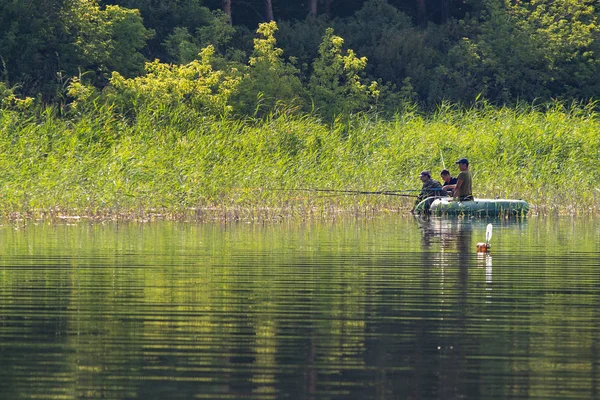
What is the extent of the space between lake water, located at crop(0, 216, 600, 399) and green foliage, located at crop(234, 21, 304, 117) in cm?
1856

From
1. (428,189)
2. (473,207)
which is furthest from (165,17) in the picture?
(473,207)

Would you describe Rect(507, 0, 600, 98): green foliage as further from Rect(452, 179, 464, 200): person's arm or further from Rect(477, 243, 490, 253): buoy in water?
Rect(477, 243, 490, 253): buoy in water

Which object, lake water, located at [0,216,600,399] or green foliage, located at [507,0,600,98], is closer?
lake water, located at [0,216,600,399]

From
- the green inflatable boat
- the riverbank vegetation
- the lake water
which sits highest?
the riverbank vegetation

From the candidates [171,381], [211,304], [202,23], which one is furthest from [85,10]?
[171,381]

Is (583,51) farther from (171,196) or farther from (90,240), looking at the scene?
(90,240)

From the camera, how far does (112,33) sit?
37.7m

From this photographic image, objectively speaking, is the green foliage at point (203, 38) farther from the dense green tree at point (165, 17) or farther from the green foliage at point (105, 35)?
the green foliage at point (105, 35)

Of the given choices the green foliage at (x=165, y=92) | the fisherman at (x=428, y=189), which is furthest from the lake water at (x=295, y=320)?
the green foliage at (x=165, y=92)

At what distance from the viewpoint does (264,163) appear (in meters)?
26.5

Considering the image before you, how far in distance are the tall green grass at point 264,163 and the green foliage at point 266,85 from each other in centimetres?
578

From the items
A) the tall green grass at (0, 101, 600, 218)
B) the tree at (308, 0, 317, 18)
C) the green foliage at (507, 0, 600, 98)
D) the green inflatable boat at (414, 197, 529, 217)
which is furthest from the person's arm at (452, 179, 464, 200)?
A: the tree at (308, 0, 317, 18)

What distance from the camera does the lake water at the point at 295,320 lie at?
768cm

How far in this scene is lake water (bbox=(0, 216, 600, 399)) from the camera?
7680 millimetres
